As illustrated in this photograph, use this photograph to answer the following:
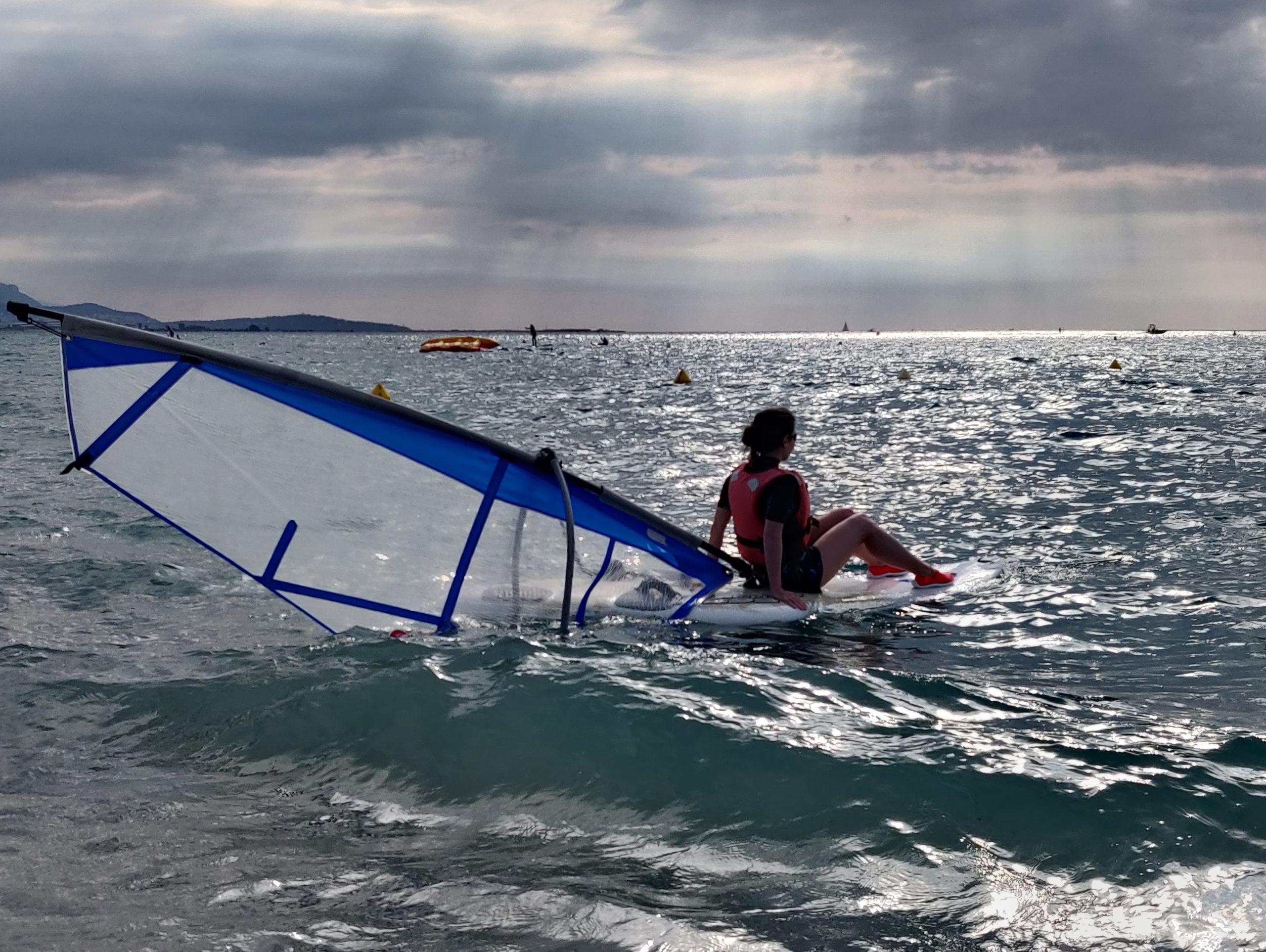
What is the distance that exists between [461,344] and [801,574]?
101m

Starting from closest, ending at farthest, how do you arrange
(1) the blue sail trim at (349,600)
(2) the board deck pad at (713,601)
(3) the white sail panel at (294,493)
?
(3) the white sail panel at (294,493) < (1) the blue sail trim at (349,600) < (2) the board deck pad at (713,601)

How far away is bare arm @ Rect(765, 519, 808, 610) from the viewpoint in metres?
7.79

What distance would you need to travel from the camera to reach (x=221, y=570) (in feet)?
33.3

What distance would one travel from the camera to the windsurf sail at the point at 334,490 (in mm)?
6121

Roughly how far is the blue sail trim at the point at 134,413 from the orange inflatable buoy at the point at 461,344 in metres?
97.1

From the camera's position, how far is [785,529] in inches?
319

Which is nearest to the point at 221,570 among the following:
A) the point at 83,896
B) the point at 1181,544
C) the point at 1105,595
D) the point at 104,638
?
the point at 104,638

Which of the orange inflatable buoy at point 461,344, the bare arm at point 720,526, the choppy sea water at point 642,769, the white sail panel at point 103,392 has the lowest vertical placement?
the choppy sea water at point 642,769

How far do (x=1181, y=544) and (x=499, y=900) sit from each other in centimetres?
944

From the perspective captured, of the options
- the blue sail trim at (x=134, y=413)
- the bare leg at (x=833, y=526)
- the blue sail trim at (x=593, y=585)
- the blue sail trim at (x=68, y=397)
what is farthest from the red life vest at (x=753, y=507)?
the blue sail trim at (x=68, y=397)

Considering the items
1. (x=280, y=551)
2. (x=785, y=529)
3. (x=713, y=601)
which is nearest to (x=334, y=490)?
(x=280, y=551)

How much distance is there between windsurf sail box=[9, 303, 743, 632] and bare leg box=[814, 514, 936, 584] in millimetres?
1342

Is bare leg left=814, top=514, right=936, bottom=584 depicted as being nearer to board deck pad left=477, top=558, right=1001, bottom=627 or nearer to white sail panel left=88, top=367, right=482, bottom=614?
board deck pad left=477, top=558, right=1001, bottom=627

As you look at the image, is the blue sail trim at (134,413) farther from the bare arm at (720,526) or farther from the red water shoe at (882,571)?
the red water shoe at (882,571)
